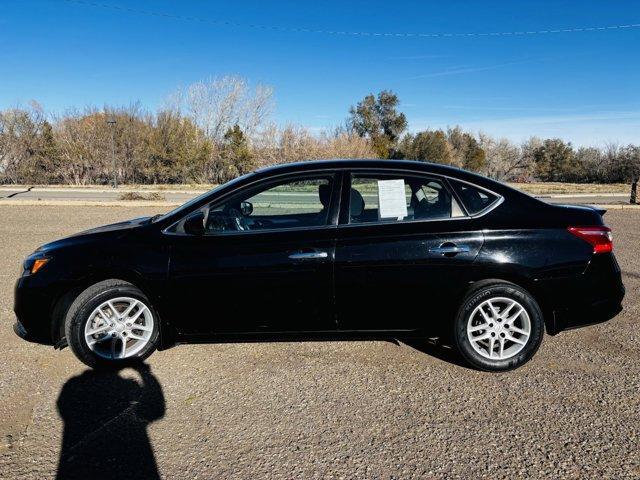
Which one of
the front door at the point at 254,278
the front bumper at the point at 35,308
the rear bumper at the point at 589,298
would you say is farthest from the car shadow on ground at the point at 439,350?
the front bumper at the point at 35,308

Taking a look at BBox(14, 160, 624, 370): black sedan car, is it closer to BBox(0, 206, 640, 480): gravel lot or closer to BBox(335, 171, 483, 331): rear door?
BBox(335, 171, 483, 331): rear door

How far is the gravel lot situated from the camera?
2572mm

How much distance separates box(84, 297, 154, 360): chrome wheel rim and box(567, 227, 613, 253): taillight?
340 cm

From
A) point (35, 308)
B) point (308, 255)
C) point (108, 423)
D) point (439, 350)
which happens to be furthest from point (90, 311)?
point (439, 350)

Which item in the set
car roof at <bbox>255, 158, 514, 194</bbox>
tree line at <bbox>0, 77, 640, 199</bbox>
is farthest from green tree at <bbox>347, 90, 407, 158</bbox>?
car roof at <bbox>255, 158, 514, 194</bbox>

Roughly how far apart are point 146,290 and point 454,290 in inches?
Result: 93.0

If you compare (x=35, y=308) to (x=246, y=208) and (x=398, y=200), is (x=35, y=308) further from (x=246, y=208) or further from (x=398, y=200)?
(x=398, y=200)

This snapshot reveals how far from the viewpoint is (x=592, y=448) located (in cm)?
270

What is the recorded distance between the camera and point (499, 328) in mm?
3693

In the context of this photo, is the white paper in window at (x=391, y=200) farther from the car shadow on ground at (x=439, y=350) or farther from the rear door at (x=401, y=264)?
the car shadow on ground at (x=439, y=350)

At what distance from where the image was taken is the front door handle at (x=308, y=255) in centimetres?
361

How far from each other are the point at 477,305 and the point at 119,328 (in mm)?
2769

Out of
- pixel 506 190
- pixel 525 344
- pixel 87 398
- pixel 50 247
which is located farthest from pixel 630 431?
pixel 50 247

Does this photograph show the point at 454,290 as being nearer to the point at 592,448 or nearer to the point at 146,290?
the point at 592,448
